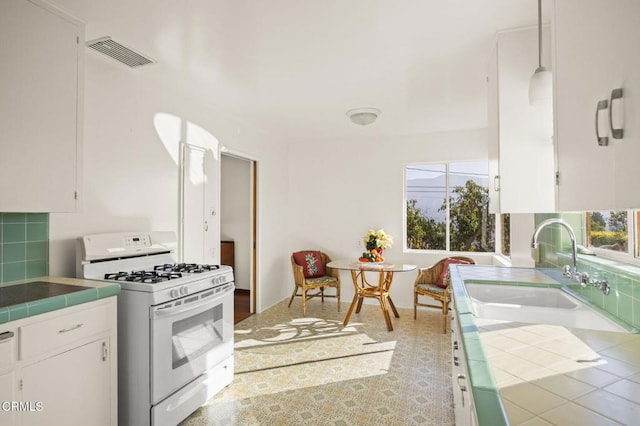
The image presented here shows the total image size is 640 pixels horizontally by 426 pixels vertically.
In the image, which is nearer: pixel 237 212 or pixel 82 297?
pixel 82 297

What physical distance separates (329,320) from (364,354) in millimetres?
1058

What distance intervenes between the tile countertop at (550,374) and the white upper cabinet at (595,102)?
1.49 ft

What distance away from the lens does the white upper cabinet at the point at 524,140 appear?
74.0 inches

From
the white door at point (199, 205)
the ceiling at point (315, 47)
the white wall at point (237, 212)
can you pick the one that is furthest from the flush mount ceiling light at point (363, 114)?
the white wall at point (237, 212)

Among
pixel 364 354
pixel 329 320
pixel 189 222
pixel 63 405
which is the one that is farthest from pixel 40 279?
pixel 329 320

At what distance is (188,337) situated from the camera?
2.27 meters

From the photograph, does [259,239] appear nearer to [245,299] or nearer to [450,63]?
[245,299]

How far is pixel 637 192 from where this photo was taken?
77 centimetres

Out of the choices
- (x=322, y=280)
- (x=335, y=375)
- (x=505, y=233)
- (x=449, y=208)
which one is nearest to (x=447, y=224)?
(x=449, y=208)

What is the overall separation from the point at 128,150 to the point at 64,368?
1623 mm

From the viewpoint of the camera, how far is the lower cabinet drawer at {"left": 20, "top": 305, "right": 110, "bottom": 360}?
1539 millimetres

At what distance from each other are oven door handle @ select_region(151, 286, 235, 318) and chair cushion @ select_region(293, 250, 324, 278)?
2215 millimetres

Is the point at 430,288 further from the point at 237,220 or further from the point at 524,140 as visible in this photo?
the point at 237,220

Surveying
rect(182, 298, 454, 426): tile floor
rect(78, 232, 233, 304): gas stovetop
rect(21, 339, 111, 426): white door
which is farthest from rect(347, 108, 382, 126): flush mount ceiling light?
rect(21, 339, 111, 426): white door
